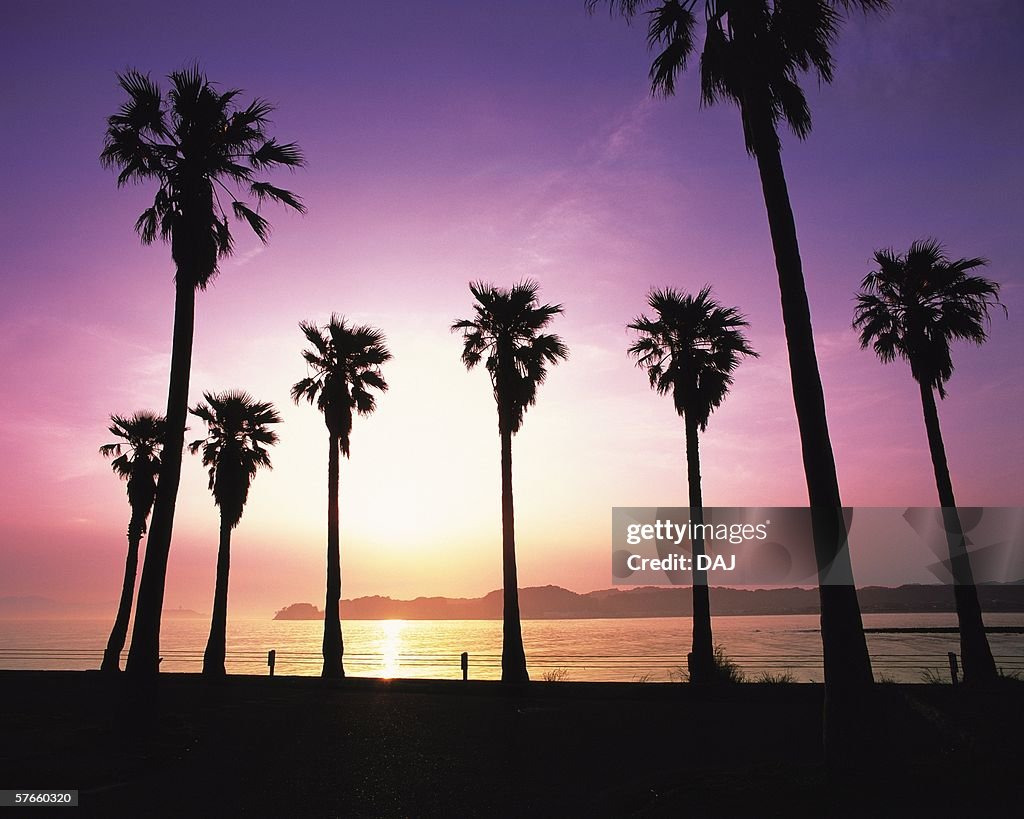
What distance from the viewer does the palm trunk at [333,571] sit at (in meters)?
28.1

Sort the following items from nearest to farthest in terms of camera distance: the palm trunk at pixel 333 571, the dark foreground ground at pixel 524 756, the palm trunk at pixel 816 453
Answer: the dark foreground ground at pixel 524 756 → the palm trunk at pixel 816 453 → the palm trunk at pixel 333 571

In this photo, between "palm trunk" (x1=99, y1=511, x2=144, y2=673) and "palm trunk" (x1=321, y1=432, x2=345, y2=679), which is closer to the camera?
"palm trunk" (x1=321, y1=432, x2=345, y2=679)

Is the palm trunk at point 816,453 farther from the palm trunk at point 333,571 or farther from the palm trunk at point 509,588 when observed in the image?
the palm trunk at point 333,571

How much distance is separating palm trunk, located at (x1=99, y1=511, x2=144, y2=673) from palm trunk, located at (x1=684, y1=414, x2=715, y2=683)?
982 inches

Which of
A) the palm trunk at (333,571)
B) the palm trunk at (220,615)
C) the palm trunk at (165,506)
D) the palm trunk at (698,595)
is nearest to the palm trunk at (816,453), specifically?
the palm trunk at (165,506)

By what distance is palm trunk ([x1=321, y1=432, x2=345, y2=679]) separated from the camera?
28.1 m

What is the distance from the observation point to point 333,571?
96.6 ft

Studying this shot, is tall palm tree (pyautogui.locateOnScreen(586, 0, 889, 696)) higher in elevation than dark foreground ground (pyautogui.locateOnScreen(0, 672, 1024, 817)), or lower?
higher

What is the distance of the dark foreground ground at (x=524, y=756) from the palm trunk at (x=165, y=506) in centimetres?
83

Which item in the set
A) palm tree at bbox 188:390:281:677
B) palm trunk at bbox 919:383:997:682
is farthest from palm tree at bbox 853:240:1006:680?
palm tree at bbox 188:390:281:677

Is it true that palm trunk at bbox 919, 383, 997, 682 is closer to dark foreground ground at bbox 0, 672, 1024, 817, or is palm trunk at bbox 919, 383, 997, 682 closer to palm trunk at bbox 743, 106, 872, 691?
dark foreground ground at bbox 0, 672, 1024, 817

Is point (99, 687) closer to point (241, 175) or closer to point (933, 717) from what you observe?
point (241, 175)

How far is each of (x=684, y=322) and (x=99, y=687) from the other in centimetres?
2402

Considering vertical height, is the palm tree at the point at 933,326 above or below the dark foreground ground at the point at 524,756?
above
